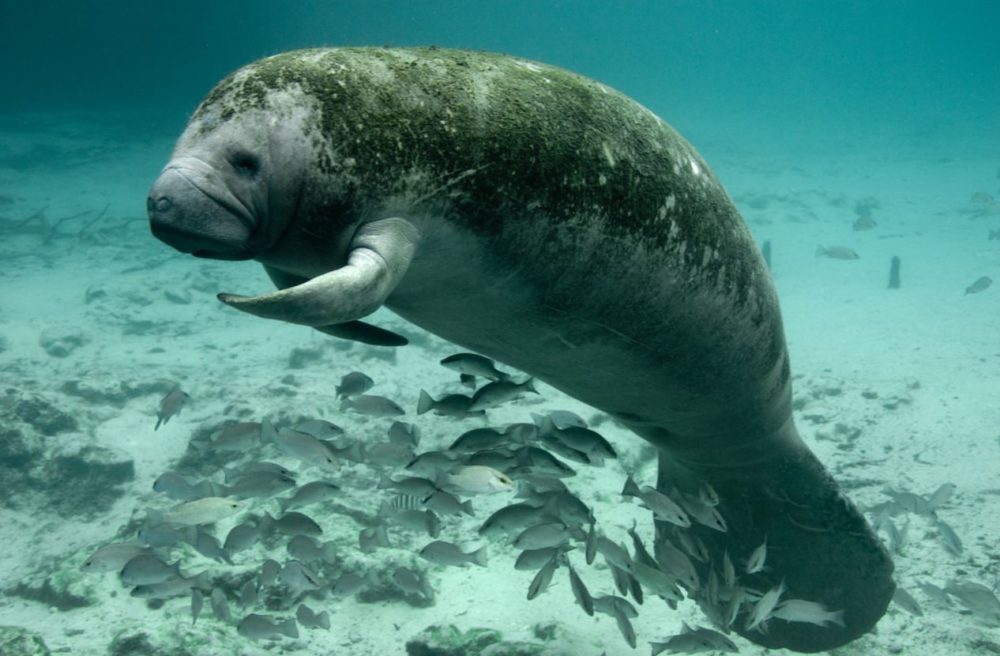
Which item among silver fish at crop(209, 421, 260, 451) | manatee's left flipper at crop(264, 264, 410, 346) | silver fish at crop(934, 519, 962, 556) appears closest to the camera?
manatee's left flipper at crop(264, 264, 410, 346)

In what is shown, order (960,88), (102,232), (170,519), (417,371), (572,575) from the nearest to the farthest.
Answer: (572,575) → (170,519) → (417,371) → (102,232) → (960,88)

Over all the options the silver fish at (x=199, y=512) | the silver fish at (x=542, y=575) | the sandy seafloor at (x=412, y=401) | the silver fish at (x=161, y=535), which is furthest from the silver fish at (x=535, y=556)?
the silver fish at (x=161, y=535)

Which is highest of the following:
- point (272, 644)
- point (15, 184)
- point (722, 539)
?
point (15, 184)

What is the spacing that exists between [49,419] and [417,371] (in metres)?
6.02

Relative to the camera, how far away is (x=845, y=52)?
153875mm

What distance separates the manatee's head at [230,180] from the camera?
199cm

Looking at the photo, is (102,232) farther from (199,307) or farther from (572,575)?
(572,575)

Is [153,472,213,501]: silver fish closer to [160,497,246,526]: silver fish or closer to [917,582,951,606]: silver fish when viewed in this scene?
[160,497,246,526]: silver fish

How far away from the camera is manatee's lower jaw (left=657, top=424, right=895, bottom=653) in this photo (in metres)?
4.72

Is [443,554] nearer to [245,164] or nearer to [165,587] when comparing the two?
[165,587]

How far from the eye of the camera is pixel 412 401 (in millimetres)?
11609

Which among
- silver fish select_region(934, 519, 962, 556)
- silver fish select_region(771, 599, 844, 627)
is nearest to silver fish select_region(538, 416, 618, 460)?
silver fish select_region(771, 599, 844, 627)

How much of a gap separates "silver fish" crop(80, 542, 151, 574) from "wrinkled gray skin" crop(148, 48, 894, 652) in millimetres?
3653

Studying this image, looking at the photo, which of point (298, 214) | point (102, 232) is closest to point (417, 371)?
point (298, 214)
